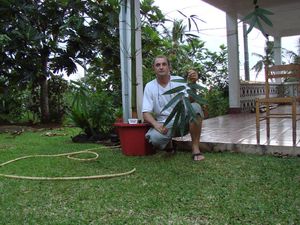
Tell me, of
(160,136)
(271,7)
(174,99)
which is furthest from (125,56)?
(271,7)

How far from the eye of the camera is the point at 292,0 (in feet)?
20.9

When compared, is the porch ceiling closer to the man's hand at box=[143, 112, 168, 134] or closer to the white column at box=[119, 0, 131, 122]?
the white column at box=[119, 0, 131, 122]

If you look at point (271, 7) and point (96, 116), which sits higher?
point (271, 7)

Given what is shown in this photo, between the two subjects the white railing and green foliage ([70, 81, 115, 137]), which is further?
the white railing

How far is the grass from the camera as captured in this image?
175 cm

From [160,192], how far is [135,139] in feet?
3.76

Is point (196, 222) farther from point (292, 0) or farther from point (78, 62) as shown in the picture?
point (292, 0)

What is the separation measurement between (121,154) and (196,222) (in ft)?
5.78

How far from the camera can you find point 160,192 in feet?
7.01

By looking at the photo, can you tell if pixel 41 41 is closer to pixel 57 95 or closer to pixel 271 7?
pixel 57 95

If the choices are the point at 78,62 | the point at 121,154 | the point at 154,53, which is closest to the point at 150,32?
the point at 154,53

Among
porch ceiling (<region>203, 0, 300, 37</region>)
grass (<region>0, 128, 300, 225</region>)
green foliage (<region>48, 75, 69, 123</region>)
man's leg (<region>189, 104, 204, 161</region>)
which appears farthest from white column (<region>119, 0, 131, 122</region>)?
green foliage (<region>48, 75, 69, 123</region>)

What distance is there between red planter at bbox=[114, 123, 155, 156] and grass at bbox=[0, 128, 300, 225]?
0.13 m

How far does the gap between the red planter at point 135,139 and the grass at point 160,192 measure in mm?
129
